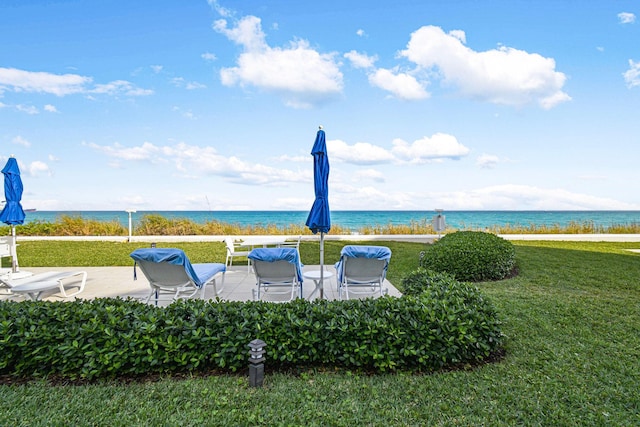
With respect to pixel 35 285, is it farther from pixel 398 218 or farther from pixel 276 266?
pixel 398 218

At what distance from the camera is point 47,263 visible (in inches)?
320

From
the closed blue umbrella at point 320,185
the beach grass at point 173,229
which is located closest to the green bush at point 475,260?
the closed blue umbrella at point 320,185

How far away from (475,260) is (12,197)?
8.65 meters

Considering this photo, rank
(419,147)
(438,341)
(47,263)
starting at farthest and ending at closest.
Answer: (419,147)
(47,263)
(438,341)

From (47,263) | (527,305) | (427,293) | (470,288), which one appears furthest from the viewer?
(47,263)

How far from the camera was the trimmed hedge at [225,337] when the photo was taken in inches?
101

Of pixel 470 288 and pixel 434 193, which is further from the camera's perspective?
pixel 434 193

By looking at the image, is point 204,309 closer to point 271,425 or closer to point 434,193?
point 271,425

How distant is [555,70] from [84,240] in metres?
17.0

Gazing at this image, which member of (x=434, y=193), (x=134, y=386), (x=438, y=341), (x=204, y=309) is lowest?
(x=134, y=386)

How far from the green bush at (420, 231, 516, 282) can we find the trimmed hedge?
11.4 feet

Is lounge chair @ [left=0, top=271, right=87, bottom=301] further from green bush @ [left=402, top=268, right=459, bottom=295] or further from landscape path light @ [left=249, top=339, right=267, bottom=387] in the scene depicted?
green bush @ [left=402, top=268, right=459, bottom=295]

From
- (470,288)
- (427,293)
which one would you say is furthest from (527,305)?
(427,293)

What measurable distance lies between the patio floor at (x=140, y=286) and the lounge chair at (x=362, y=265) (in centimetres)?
35
